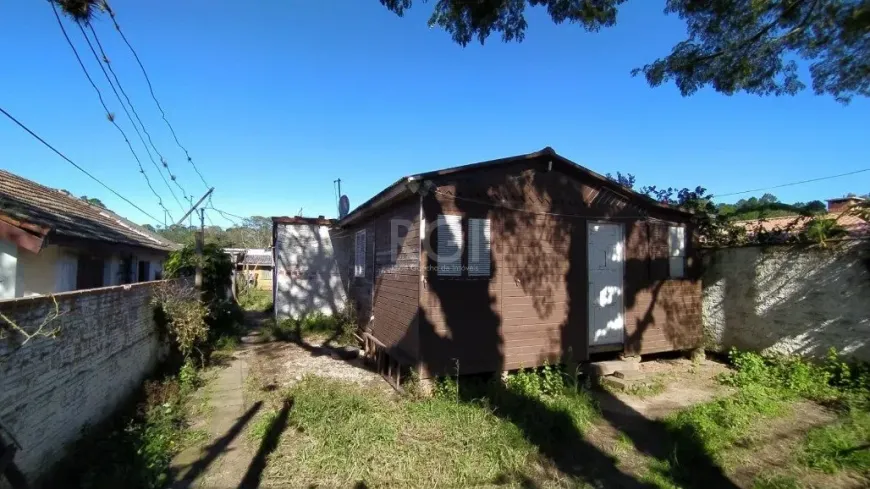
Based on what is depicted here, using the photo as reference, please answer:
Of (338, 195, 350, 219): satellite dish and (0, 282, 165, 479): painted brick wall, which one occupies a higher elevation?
(338, 195, 350, 219): satellite dish

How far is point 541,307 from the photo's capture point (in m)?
7.25

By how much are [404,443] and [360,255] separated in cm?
678

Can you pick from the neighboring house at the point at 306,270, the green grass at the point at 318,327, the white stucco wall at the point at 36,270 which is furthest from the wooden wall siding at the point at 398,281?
the white stucco wall at the point at 36,270

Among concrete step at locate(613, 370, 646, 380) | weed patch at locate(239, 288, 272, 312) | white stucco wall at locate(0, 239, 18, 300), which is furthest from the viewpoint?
weed patch at locate(239, 288, 272, 312)

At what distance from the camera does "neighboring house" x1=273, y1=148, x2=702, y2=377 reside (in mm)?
6621

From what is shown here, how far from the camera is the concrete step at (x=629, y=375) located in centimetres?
745

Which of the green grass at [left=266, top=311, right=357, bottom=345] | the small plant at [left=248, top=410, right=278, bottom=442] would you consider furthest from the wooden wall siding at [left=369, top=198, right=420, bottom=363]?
the green grass at [left=266, top=311, right=357, bottom=345]

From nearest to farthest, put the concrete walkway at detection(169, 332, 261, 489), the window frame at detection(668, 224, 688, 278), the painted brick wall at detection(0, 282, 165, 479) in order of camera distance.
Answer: the painted brick wall at detection(0, 282, 165, 479) → the concrete walkway at detection(169, 332, 261, 489) → the window frame at detection(668, 224, 688, 278)

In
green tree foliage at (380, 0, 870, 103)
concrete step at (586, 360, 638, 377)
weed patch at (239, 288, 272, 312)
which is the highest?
green tree foliage at (380, 0, 870, 103)

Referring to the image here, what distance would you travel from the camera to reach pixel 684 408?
6.23 meters

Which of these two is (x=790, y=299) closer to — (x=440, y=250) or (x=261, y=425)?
(x=440, y=250)

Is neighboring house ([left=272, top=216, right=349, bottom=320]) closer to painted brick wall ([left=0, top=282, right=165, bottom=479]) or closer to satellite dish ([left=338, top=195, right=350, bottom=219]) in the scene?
satellite dish ([left=338, top=195, right=350, bottom=219])

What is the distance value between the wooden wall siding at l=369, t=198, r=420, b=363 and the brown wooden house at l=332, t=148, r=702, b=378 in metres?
0.03

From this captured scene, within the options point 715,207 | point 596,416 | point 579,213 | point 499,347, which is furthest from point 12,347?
point 715,207
